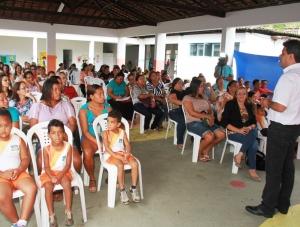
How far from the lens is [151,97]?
5.39 meters

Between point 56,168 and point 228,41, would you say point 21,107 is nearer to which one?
point 56,168

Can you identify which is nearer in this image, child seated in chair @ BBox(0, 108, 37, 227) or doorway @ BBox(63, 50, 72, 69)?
child seated in chair @ BBox(0, 108, 37, 227)

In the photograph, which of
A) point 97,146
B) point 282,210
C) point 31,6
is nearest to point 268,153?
point 282,210

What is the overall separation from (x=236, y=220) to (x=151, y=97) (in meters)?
3.14

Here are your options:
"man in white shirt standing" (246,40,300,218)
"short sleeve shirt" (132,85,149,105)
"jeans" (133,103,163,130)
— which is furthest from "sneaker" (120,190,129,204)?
"short sleeve shirt" (132,85,149,105)

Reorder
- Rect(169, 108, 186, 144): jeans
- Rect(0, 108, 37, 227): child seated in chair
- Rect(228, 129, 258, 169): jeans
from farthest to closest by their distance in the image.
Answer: Rect(169, 108, 186, 144): jeans < Rect(228, 129, 258, 169): jeans < Rect(0, 108, 37, 227): child seated in chair

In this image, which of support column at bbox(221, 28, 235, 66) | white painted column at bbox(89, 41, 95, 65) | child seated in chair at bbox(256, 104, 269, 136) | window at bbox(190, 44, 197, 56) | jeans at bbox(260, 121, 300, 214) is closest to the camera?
jeans at bbox(260, 121, 300, 214)

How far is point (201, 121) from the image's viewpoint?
4.25 metres

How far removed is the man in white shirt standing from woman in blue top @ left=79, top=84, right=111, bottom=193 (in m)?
1.67

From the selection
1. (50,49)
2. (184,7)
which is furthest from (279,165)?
(50,49)

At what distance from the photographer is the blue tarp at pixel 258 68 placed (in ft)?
26.0

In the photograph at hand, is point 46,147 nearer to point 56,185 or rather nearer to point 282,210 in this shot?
point 56,185

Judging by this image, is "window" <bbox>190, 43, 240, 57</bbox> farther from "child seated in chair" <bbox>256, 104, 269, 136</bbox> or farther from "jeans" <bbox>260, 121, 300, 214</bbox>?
"jeans" <bbox>260, 121, 300, 214</bbox>

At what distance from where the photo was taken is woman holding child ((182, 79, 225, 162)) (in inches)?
160
